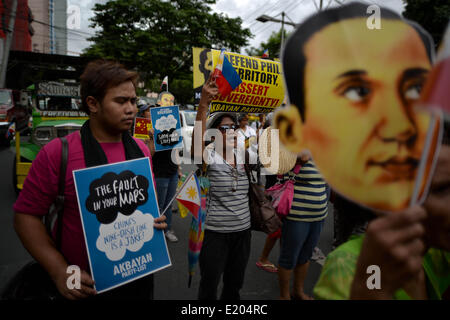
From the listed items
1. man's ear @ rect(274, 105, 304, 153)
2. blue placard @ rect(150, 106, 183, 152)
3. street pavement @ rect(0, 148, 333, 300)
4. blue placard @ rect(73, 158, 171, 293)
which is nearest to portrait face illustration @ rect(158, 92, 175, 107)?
blue placard @ rect(150, 106, 183, 152)

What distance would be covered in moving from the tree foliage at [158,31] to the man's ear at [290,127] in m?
19.1

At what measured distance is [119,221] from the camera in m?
1.38

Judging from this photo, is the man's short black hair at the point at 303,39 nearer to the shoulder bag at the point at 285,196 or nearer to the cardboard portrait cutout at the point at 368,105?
the cardboard portrait cutout at the point at 368,105

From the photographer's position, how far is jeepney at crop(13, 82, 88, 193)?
16.8 feet

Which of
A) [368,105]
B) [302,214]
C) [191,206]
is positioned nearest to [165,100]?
[191,206]

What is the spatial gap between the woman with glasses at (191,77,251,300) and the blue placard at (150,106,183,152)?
1.40 m

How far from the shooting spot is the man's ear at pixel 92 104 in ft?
4.91

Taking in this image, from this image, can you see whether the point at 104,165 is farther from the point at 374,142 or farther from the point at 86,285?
the point at 374,142

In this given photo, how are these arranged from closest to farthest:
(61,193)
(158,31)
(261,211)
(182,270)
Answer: (61,193) → (261,211) → (182,270) → (158,31)

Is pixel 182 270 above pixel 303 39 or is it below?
below

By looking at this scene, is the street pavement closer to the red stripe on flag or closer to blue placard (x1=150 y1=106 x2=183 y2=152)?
the red stripe on flag

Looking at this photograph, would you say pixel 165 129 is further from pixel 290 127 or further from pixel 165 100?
pixel 290 127

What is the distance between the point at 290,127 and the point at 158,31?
66.9 ft

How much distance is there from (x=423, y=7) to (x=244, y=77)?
5136mm
